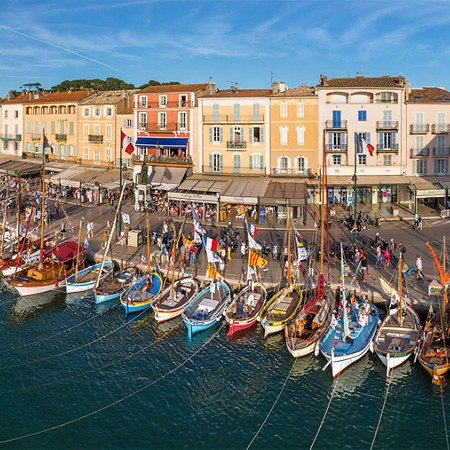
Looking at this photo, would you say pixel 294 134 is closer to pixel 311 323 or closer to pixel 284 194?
pixel 284 194

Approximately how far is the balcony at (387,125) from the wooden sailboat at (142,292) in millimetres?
30799

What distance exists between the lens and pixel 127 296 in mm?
37062

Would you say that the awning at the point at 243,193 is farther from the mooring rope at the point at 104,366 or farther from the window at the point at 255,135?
the mooring rope at the point at 104,366

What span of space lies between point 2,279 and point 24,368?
16.4 m

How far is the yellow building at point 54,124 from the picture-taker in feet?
257

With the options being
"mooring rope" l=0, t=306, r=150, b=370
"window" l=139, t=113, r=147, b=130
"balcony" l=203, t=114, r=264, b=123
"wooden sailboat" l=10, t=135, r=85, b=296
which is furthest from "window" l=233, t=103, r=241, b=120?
"mooring rope" l=0, t=306, r=150, b=370

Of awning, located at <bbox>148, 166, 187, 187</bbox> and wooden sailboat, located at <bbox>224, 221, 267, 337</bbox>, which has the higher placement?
awning, located at <bbox>148, 166, 187, 187</bbox>

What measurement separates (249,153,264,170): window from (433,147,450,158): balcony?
1808cm

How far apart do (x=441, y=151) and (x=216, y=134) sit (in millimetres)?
23892

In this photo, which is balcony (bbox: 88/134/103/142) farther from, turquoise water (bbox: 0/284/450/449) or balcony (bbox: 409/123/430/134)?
turquoise water (bbox: 0/284/450/449)

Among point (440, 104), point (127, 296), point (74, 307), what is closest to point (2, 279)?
point (74, 307)

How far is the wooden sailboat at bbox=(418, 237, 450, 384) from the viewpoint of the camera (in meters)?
27.6

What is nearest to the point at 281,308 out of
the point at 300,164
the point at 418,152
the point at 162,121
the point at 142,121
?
the point at 300,164

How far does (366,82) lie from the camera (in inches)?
2345
